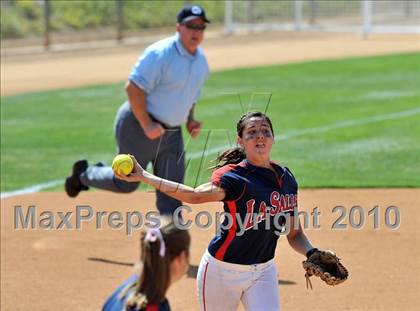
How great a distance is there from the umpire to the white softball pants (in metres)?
2.92

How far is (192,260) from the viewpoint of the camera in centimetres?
870

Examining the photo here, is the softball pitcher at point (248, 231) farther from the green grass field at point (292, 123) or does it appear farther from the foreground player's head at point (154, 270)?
the green grass field at point (292, 123)

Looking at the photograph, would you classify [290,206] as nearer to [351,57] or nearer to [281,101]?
[281,101]

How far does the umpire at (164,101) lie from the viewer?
8.46m

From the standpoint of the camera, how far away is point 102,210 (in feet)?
34.3

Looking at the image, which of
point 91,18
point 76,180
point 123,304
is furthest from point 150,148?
point 91,18

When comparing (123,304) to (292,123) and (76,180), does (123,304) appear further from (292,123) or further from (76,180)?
(292,123)

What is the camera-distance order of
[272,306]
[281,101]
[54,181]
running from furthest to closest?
[281,101]
[54,181]
[272,306]

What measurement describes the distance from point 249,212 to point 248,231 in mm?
106

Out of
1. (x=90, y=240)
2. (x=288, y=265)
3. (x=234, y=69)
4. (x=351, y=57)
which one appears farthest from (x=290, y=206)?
(x=351, y=57)

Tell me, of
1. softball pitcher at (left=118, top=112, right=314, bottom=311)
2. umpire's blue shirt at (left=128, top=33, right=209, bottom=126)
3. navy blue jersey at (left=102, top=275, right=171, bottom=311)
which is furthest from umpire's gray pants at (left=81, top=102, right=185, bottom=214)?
navy blue jersey at (left=102, top=275, right=171, bottom=311)

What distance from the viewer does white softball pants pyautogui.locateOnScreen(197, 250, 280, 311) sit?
215 inches

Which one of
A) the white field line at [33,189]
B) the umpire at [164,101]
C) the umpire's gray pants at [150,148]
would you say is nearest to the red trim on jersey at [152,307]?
the umpire at [164,101]

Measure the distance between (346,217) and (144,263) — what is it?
6.31m
